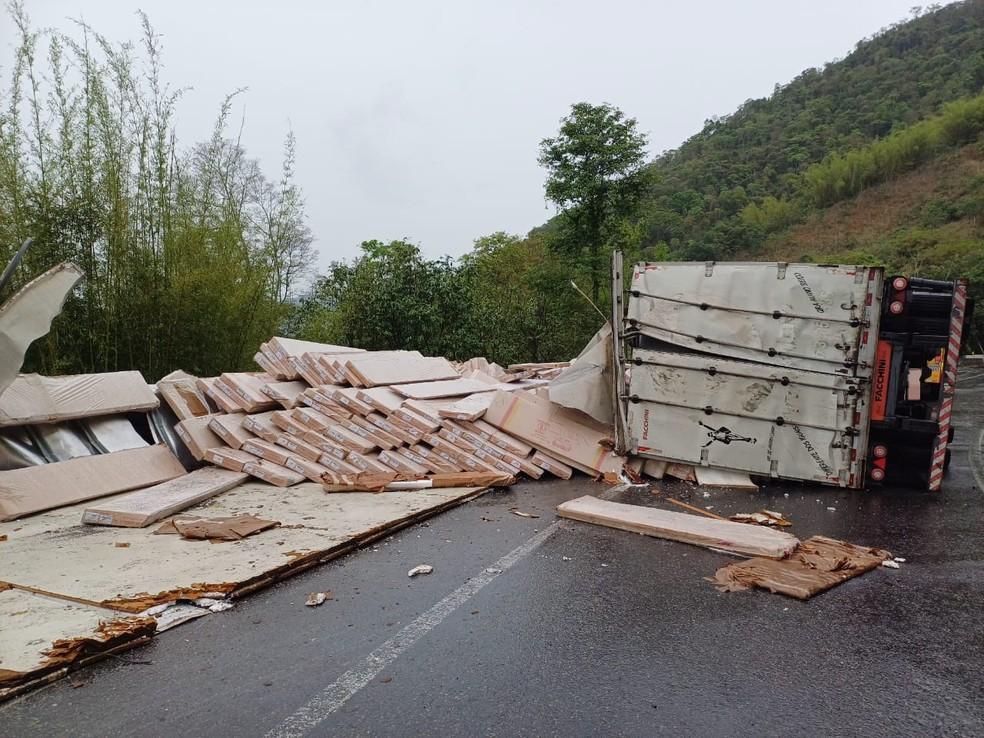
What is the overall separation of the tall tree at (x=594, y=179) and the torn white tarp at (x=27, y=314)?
578 inches

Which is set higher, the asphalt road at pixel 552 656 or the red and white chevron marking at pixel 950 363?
the red and white chevron marking at pixel 950 363

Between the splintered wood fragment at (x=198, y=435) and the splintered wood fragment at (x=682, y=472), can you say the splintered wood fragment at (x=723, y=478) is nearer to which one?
the splintered wood fragment at (x=682, y=472)

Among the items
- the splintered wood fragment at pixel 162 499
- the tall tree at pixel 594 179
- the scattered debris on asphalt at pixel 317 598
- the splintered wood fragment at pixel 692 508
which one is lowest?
the splintered wood fragment at pixel 162 499

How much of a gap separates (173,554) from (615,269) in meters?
5.26

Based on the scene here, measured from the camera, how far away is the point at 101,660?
3148mm

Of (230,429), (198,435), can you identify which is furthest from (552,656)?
(198,435)

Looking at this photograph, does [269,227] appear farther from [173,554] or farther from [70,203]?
[173,554]

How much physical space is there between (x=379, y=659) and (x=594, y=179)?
1689 cm

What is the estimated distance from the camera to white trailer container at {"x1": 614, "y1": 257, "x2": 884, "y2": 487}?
6660mm

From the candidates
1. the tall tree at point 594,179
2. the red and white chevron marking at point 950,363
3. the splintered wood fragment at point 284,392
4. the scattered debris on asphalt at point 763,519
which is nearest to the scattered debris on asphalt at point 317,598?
the scattered debris on asphalt at point 763,519

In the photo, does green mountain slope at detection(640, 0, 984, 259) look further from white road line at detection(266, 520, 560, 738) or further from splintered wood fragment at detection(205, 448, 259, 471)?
white road line at detection(266, 520, 560, 738)

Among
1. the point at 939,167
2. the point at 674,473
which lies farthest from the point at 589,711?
the point at 939,167

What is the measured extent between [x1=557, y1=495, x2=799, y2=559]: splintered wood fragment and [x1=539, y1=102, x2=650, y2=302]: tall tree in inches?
543

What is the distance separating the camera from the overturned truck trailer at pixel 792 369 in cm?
657
